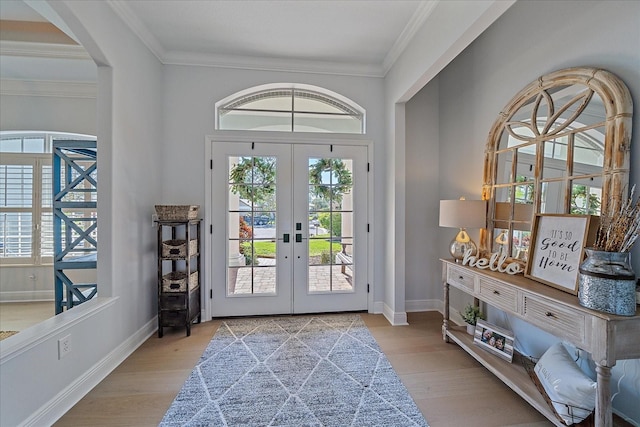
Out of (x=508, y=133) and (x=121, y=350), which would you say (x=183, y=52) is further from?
(x=508, y=133)

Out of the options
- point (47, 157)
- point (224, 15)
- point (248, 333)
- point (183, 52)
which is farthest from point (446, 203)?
point (47, 157)

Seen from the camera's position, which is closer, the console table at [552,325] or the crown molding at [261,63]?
the console table at [552,325]

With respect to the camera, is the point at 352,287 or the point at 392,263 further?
the point at 352,287

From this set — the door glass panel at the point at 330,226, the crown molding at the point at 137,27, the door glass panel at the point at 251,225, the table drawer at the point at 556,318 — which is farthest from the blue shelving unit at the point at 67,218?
the table drawer at the point at 556,318

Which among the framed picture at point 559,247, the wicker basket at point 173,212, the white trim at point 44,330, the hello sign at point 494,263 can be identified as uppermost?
the wicker basket at point 173,212

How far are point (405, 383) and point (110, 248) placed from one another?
8.41ft

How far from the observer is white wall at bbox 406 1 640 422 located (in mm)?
1578

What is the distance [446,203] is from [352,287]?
5.04 ft

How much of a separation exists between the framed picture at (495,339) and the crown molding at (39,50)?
4988 millimetres

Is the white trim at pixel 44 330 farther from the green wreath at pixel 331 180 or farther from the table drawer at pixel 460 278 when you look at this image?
the table drawer at pixel 460 278

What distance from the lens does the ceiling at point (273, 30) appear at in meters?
2.40

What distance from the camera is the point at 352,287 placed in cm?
346

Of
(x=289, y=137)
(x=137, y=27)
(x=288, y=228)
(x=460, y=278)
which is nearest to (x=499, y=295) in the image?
(x=460, y=278)

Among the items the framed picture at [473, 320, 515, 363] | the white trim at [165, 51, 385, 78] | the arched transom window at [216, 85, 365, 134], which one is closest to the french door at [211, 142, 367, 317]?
the arched transom window at [216, 85, 365, 134]
